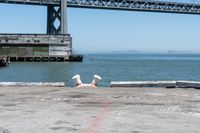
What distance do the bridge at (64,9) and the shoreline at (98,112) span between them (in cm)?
10451

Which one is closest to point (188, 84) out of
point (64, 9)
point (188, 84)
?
point (188, 84)

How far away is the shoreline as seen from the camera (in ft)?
37.9

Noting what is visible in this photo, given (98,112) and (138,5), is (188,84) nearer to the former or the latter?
(98,112)

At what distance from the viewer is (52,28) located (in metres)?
142

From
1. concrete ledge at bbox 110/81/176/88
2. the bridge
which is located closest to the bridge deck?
the bridge

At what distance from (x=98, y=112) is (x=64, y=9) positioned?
12625cm

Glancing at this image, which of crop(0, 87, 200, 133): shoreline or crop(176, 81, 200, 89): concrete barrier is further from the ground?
crop(0, 87, 200, 133): shoreline

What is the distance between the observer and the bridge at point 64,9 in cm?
12406

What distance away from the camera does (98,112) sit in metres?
14.2

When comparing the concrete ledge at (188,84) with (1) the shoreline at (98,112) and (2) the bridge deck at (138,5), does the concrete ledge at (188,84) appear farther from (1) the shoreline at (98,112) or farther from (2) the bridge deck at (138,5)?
(2) the bridge deck at (138,5)

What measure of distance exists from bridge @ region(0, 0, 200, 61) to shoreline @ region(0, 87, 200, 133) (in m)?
105

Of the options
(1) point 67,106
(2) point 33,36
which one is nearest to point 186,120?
(1) point 67,106

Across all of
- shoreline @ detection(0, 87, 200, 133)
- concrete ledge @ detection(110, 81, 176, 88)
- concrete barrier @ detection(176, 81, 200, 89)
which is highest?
shoreline @ detection(0, 87, 200, 133)

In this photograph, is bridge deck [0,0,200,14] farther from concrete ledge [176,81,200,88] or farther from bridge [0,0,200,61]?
concrete ledge [176,81,200,88]
